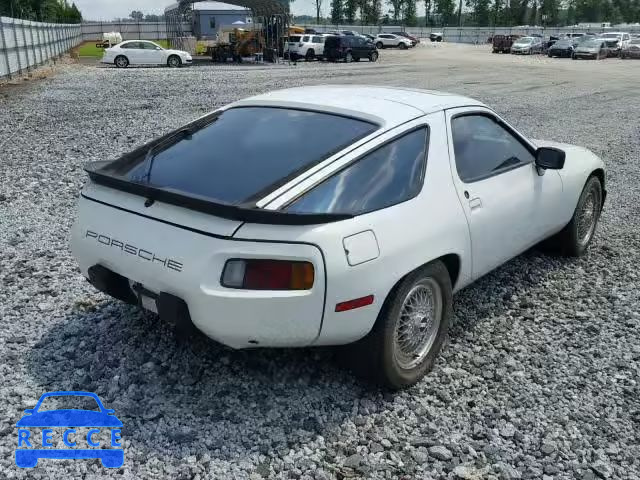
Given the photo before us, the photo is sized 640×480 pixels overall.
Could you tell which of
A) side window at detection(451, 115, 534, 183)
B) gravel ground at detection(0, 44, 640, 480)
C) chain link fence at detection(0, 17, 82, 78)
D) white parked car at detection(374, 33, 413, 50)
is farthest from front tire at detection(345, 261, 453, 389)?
white parked car at detection(374, 33, 413, 50)

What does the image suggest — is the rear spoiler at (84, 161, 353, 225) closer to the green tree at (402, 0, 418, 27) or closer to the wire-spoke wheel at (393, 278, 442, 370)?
the wire-spoke wheel at (393, 278, 442, 370)

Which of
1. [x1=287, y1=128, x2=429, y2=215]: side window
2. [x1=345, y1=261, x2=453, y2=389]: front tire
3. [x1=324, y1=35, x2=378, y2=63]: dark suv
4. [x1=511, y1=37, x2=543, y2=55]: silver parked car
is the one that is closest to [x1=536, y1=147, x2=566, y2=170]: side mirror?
[x1=287, y1=128, x2=429, y2=215]: side window

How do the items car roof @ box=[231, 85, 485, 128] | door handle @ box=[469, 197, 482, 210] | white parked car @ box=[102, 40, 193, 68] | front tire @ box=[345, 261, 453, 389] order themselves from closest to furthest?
front tire @ box=[345, 261, 453, 389] < car roof @ box=[231, 85, 485, 128] < door handle @ box=[469, 197, 482, 210] < white parked car @ box=[102, 40, 193, 68]

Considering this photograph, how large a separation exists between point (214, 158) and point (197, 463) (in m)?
1.58

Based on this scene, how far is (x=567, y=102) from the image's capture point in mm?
16812

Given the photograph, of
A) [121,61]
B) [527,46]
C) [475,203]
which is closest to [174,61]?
[121,61]

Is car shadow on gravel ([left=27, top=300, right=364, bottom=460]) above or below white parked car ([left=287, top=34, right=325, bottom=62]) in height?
below

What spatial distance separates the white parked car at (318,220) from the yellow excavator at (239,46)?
31.2 meters

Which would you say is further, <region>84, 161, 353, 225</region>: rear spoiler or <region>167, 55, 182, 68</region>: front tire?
<region>167, 55, 182, 68</region>: front tire

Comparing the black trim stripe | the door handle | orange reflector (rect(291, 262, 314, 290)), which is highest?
the black trim stripe

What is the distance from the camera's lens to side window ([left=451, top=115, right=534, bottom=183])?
3652 millimetres

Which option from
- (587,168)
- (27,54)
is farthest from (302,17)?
(587,168)

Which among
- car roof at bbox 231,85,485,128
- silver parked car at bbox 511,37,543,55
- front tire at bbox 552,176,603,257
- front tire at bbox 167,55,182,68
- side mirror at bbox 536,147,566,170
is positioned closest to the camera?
car roof at bbox 231,85,485,128

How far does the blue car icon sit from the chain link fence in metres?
17.4
